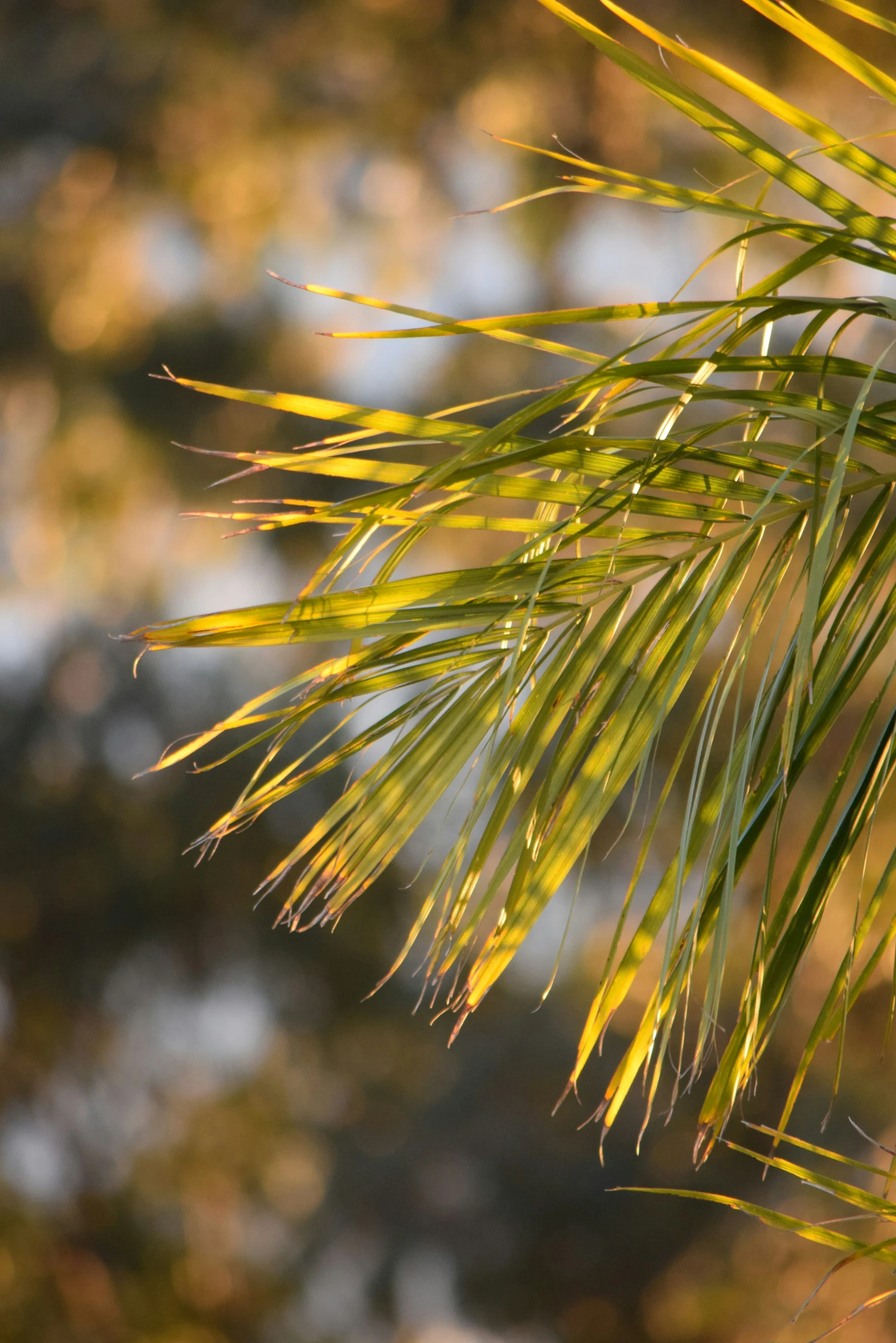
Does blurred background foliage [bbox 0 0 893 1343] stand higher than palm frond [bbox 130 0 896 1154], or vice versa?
palm frond [bbox 130 0 896 1154]

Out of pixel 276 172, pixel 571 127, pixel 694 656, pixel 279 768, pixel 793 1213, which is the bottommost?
pixel 793 1213

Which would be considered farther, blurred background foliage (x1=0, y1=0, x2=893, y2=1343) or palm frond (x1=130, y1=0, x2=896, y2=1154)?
blurred background foliage (x1=0, y1=0, x2=893, y2=1343)

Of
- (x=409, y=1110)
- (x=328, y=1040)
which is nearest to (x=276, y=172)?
(x=328, y=1040)

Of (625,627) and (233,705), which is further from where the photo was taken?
(233,705)

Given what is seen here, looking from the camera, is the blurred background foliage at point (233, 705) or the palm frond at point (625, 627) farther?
the blurred background foliage at point (233, 705)

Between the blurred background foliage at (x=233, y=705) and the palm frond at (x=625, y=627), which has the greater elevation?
the palm frond at (x=625, y=627)

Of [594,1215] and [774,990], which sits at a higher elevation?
[774,990]

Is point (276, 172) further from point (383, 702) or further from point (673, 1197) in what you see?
point (673, 1197)

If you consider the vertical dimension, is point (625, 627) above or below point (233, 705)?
above
